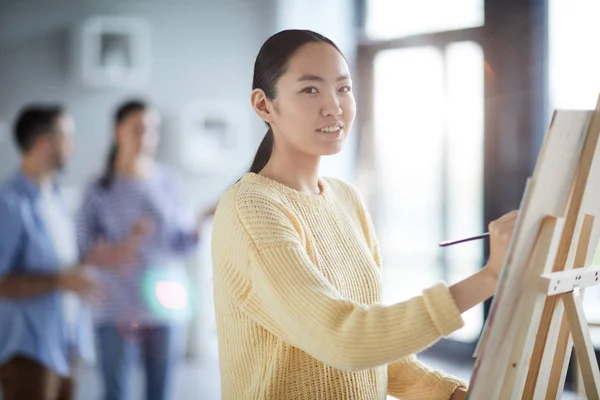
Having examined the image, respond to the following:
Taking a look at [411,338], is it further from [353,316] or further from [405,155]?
[405,155]

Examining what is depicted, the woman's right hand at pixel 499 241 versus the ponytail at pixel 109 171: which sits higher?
the woman's right hand at pixel 499 241

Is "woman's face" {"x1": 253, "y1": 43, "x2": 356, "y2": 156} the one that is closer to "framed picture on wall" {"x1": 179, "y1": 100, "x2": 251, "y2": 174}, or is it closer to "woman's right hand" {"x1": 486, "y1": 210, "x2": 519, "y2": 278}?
"woman's right hand" {"x1": 486, "y1": 210, "x2": 519, "y2": 278}

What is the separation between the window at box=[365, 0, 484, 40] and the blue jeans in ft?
7.71

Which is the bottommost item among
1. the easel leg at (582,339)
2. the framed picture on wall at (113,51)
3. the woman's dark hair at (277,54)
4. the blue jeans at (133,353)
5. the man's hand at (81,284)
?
the blue jeans at (133,353)

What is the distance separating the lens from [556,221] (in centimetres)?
98

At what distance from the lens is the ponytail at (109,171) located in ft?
8.91

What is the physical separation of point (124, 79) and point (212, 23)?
76cm

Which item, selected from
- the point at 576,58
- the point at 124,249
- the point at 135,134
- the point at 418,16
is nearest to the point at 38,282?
the point at 124,249

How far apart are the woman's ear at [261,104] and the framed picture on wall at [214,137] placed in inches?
133

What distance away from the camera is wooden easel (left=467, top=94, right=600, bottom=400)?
0.96 metres

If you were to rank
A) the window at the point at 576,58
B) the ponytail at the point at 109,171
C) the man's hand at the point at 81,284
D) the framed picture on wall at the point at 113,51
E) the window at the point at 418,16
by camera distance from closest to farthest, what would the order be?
the man's hand at the point at 81,284 → the ponytail at the point at 109,171 → the window at the point at 576,58 → the window at the point at 418,16 → the framed picture on wall at the point at 113,51

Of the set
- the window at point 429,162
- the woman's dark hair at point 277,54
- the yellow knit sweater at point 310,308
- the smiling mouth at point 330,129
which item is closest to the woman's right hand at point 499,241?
the yellow knit sweater at point 310,308

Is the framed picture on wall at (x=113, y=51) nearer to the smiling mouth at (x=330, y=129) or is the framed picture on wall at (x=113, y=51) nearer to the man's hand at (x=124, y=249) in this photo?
the man's hand at (x=124, y=249)

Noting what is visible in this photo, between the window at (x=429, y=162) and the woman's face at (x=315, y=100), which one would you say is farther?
the window at (x=429, y=162)
